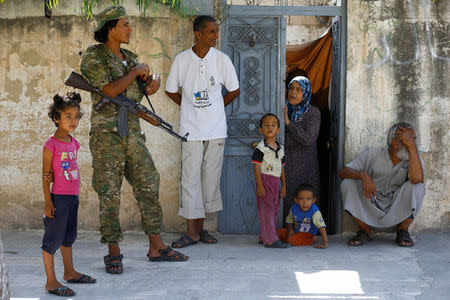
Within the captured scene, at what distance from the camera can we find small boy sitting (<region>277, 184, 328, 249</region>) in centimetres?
541

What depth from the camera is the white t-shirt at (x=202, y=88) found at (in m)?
5.38

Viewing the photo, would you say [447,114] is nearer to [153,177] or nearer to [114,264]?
[153,177]

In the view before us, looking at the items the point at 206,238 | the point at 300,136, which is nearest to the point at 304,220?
the point at 300,136

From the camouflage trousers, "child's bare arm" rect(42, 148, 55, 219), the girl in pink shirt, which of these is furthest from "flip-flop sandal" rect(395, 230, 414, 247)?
"child's bare arm" rect(42, 148, 55, 219)

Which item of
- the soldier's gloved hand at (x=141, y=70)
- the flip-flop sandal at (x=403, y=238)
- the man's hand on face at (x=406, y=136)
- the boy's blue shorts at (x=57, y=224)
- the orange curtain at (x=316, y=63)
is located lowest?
the flip-flop sandal at (x=403, y=238)

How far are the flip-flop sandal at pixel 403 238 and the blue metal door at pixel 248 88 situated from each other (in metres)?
1.38

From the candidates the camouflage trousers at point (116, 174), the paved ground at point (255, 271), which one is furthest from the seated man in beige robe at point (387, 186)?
the camouflage trousers at point (116, 174)

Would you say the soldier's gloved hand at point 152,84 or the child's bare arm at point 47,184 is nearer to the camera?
the child's bare arm at point 47,184

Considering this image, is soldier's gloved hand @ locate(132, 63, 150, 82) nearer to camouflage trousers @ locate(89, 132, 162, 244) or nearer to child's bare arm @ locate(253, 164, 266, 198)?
camouflage trousers @ locate(89, 132, 162, 244)

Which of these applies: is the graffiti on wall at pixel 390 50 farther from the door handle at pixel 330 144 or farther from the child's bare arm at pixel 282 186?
the child's bare arm at pixel 282 186

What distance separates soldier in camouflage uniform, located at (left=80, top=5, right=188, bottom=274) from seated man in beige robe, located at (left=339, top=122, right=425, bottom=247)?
6.38 ft

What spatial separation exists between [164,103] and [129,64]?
4.10ft

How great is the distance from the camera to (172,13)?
5820 millimetres

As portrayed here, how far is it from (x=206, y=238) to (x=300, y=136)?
130cm
